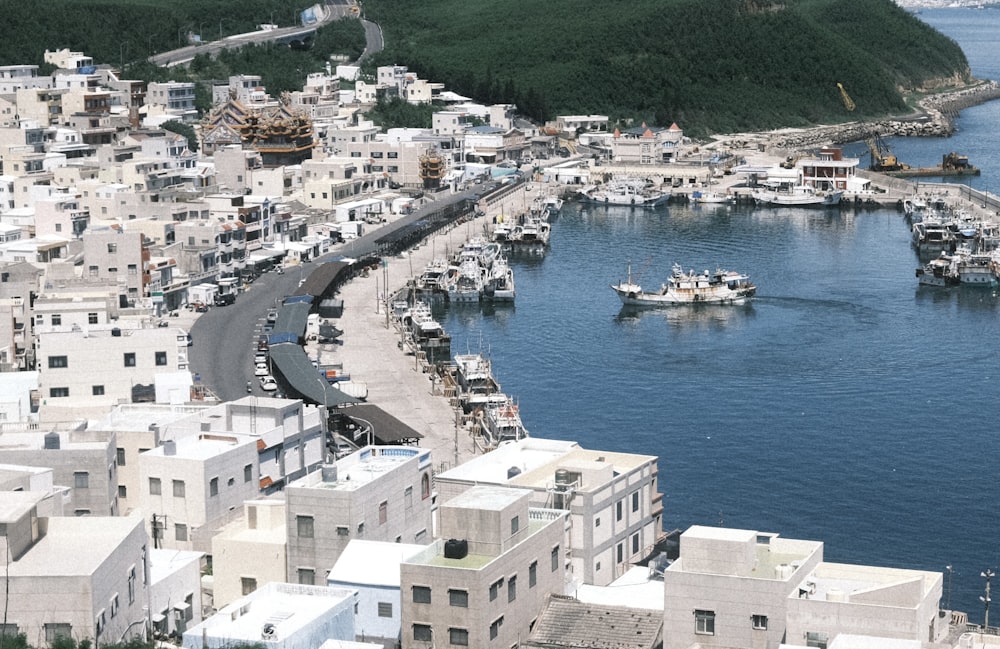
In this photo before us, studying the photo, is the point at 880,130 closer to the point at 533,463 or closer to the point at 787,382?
the point at 787,382

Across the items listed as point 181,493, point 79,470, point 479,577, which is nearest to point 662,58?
point 181,493

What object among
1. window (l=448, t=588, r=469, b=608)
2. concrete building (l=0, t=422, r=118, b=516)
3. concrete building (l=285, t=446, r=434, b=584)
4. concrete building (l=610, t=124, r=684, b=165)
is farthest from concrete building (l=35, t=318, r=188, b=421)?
concrete building (l=610, t=124, r=684, b=165)

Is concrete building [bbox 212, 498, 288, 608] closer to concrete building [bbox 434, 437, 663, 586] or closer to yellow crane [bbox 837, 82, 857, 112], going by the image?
concrete building [bbox 434, 437, 663, 586]

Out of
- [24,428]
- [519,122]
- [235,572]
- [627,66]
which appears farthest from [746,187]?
[235,572]

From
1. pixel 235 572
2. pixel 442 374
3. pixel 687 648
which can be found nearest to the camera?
pixel 687 648

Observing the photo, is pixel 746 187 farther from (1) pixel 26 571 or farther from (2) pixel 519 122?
(1) pixel 26 571

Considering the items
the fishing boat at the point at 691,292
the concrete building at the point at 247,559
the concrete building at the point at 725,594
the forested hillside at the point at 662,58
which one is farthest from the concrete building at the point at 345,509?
the forested hillside at the point at 662,58

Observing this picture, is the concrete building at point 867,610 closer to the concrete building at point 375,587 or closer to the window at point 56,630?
the concrete building at point 375,587
